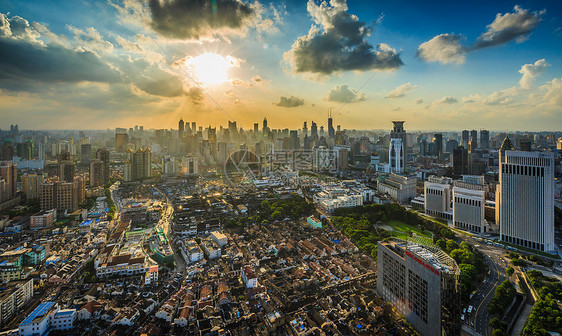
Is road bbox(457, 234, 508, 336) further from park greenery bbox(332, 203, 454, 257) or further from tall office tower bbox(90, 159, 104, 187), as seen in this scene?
tall office tower bbox(90, 159, 104, 187)

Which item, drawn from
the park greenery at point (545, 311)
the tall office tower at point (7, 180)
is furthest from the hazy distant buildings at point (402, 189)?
the tall office tower at point (7, 180)

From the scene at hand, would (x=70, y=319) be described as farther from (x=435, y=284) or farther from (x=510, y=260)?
(x=510, y=260)

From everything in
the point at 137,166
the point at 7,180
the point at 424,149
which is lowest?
the point at 7,180

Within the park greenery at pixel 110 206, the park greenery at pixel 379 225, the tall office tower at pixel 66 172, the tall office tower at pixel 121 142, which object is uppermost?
the tall office tower at pixel 121 142

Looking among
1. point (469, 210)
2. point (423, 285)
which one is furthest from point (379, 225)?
point (423, 285)

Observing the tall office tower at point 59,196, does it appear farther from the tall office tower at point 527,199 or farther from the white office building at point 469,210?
the tall office tower at point 527,199

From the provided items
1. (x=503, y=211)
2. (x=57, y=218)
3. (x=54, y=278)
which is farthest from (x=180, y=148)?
(x=503, y=211)

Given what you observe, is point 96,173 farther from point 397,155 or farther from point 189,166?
point 397,155
